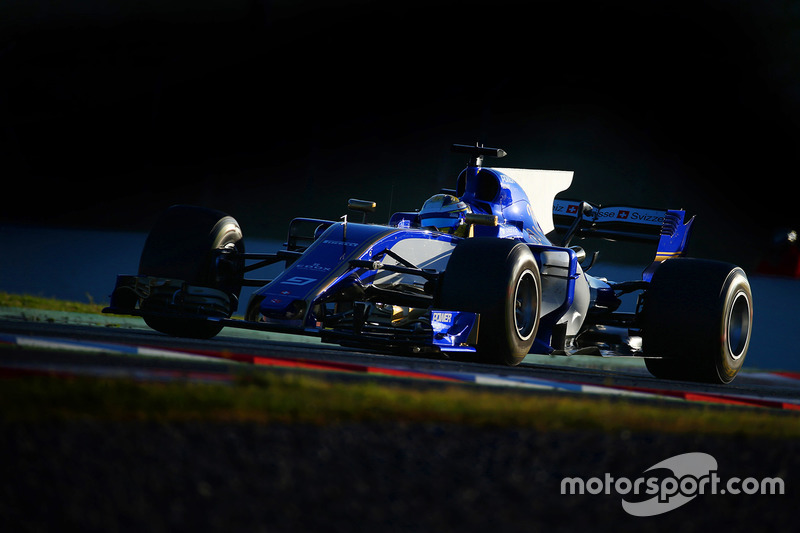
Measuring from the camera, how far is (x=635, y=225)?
8.21 m

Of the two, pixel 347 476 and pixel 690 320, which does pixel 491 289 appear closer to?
pixel 690 320

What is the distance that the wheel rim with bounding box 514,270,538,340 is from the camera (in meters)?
6.19

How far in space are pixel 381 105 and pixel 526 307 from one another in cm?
630

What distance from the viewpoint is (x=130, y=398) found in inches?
100

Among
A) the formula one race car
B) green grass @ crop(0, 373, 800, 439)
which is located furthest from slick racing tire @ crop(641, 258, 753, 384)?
green grass @ crop(0, 373, 800, 439)

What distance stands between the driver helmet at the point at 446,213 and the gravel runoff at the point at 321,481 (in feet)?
14.8

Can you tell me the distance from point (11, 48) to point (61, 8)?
821 mm

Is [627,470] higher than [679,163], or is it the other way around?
[679,163]

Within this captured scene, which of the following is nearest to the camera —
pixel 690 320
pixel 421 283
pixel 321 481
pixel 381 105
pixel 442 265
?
pixel 321 481

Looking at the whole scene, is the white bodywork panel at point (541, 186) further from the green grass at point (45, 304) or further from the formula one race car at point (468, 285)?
the green grass at point (45, 304)

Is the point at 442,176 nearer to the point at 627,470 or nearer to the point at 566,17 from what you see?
the point at 566,17

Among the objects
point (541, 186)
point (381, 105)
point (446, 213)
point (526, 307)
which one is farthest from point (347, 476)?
point (381, 105)

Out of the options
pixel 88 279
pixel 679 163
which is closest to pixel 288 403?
pixel 88 279

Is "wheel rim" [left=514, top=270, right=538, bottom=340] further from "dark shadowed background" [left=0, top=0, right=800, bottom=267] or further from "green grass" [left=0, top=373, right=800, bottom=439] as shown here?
"dark shadowed background" [left=0, top=0, right=800, bottom=267]
